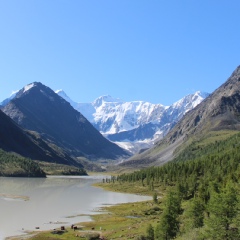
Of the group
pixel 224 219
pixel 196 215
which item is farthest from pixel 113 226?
pixel 224 219

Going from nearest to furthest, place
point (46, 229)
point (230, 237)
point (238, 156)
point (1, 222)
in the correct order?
point (230, 237) < point (46, 229) < point (1, 222) < point (238, 156)

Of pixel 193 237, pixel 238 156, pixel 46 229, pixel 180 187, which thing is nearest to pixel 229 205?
pixel 193 237

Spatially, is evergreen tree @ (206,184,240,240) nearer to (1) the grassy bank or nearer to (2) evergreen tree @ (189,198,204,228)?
(2) evergreen tree @ (189,198,204,228)

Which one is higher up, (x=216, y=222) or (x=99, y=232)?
(x=216, y=222)

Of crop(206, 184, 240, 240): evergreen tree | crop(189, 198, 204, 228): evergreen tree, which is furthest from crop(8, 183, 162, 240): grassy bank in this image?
crop(206, 184, 240, 240): evergreen tree

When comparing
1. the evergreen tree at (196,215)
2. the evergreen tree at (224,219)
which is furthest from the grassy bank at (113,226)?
the evergreen tree at (224,219)

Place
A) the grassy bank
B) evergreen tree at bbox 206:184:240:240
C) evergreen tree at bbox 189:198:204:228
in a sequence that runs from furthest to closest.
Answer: the grassy bank < evergreen tree at bbox 189:198:204:228 < evergreen tree at bbox 206:184:240:240

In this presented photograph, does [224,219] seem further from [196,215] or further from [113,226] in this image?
[113,226]

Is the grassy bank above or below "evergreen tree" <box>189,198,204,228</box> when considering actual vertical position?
below

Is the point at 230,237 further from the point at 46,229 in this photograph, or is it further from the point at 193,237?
the point at 46,229

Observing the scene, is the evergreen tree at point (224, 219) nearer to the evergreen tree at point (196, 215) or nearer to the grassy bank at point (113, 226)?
the evergreen tree at point (196, 215)

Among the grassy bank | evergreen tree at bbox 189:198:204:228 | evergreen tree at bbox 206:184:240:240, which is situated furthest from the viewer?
the grassy bank
